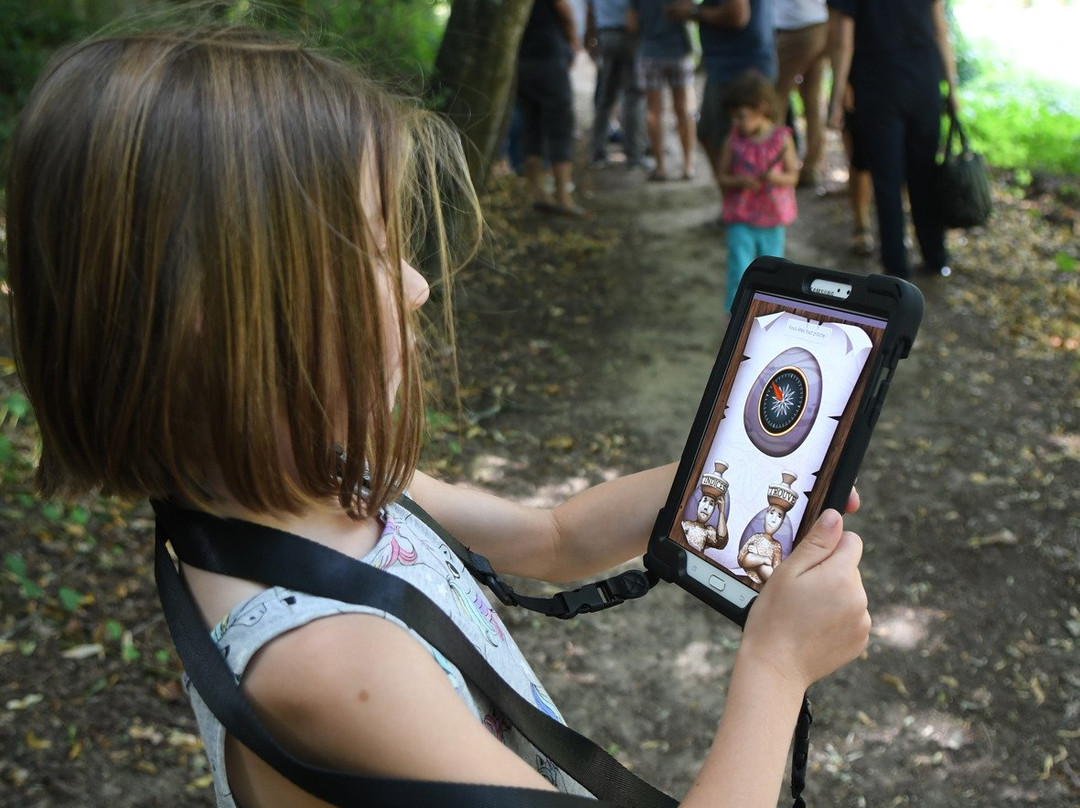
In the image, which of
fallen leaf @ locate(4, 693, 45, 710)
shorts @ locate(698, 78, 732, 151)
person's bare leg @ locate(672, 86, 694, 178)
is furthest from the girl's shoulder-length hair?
person's bare leg @ locate(672, 86, 694, 178)

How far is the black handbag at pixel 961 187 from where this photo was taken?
5.79m

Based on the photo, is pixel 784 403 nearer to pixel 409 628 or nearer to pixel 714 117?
pixel 409 628

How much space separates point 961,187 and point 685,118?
2952 mm

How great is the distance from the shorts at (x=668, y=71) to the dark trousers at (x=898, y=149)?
214 centimetres

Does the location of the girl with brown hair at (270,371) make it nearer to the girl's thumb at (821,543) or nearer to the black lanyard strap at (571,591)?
the girl's thumb at (821,543)

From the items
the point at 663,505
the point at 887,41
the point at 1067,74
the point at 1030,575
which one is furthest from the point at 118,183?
the point at 1067,74

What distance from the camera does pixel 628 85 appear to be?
28.0ft

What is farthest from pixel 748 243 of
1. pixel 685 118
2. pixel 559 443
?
pixel 685 118

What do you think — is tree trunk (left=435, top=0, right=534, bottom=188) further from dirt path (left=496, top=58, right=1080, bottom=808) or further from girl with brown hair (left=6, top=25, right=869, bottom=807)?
girl with brown hair (left=6, top=25, right=869, bottom=807)

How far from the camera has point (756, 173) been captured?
16.9 ft

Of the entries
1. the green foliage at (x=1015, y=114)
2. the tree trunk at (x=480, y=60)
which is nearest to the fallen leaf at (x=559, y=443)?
the tree trunk at (x=480, y=60)

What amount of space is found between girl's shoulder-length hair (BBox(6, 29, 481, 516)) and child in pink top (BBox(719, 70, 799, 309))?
13.9 ft

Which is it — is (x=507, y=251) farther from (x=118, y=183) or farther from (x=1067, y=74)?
(x=1067, y=74)

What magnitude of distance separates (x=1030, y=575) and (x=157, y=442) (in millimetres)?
3472
